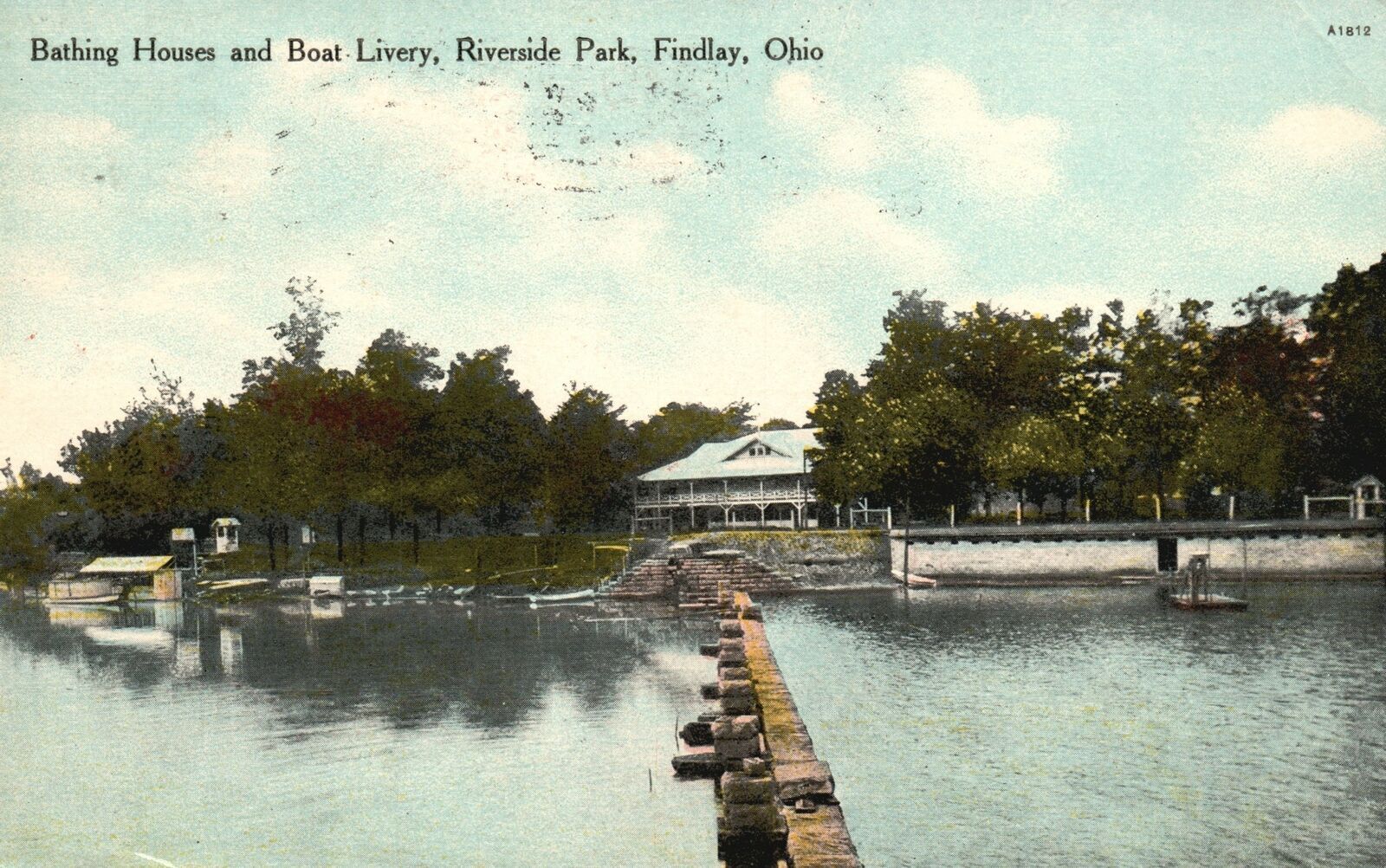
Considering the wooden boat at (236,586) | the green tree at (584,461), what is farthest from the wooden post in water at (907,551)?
the wooden boat at (236,586)

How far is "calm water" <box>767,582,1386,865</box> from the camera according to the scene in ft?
45.0

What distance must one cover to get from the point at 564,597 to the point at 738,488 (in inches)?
800

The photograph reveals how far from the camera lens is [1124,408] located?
56.7 m

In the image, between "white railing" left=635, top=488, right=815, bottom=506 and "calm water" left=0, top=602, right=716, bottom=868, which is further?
"white railing" left=635, top=488, right=815, bottom=506

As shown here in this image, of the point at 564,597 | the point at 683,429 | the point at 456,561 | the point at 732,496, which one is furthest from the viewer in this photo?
the point at 683,429

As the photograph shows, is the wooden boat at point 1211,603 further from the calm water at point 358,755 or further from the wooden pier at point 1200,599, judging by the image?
the calm water at point 358,755

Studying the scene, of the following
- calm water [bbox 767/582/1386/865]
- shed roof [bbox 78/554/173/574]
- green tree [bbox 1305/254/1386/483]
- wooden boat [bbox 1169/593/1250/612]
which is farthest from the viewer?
shed roof [bbox 78/554/173/574]

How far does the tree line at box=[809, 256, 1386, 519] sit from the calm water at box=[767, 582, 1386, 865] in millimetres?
17450

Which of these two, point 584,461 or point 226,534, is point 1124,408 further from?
point 226,534

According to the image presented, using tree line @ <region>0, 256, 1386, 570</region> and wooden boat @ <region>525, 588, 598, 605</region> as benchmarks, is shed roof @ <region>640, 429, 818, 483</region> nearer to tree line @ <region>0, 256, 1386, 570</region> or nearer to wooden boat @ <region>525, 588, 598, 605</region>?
tree line @ <region>0, 256, 1386, 570</region>

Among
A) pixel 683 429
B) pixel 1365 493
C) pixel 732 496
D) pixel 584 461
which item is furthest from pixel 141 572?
pixel 1365 493

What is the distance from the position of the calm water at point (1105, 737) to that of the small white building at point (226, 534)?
43.1 meters

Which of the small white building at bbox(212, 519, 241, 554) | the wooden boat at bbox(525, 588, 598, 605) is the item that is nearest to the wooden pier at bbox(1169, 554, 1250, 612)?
the wooden boat at bbox(525, 588, 598, 605)

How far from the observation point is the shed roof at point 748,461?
216ft
